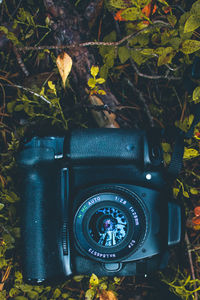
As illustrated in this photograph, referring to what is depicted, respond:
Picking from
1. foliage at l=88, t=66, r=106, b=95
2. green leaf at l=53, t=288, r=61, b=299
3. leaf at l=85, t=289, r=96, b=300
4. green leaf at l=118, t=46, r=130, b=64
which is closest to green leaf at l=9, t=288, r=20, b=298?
green leaf at l=53, t=288, r=61, b=299

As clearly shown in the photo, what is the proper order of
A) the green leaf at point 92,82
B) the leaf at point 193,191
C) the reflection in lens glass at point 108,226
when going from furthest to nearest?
the leaf at point 193,191
the green leaf at point 92,82
the reflection in lens glass at point 108,226

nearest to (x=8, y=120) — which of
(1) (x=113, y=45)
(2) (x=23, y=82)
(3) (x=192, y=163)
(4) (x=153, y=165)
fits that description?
(2) (x=23, y=82)

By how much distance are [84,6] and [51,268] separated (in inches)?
36.1

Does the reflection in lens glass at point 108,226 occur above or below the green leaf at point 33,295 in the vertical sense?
above

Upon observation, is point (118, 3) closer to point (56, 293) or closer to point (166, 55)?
point (166, 55)

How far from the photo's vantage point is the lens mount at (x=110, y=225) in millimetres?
1055

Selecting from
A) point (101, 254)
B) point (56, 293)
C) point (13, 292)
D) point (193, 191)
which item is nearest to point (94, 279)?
point (101, 254)

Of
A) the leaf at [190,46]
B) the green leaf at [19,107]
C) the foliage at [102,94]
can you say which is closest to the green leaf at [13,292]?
the foliage at [102,94]

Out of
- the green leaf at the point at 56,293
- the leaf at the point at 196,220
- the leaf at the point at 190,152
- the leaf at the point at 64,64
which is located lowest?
the green leaf at the point at 56,293

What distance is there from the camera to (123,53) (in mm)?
1201

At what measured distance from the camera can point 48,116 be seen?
1.24 metres

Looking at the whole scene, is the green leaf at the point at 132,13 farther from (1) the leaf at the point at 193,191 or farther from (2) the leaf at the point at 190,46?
(1) the leaf at the point at 193,191

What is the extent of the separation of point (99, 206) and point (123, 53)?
1.74ft

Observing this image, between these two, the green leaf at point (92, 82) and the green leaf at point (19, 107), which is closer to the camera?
the green leaf at point (92, 82)
